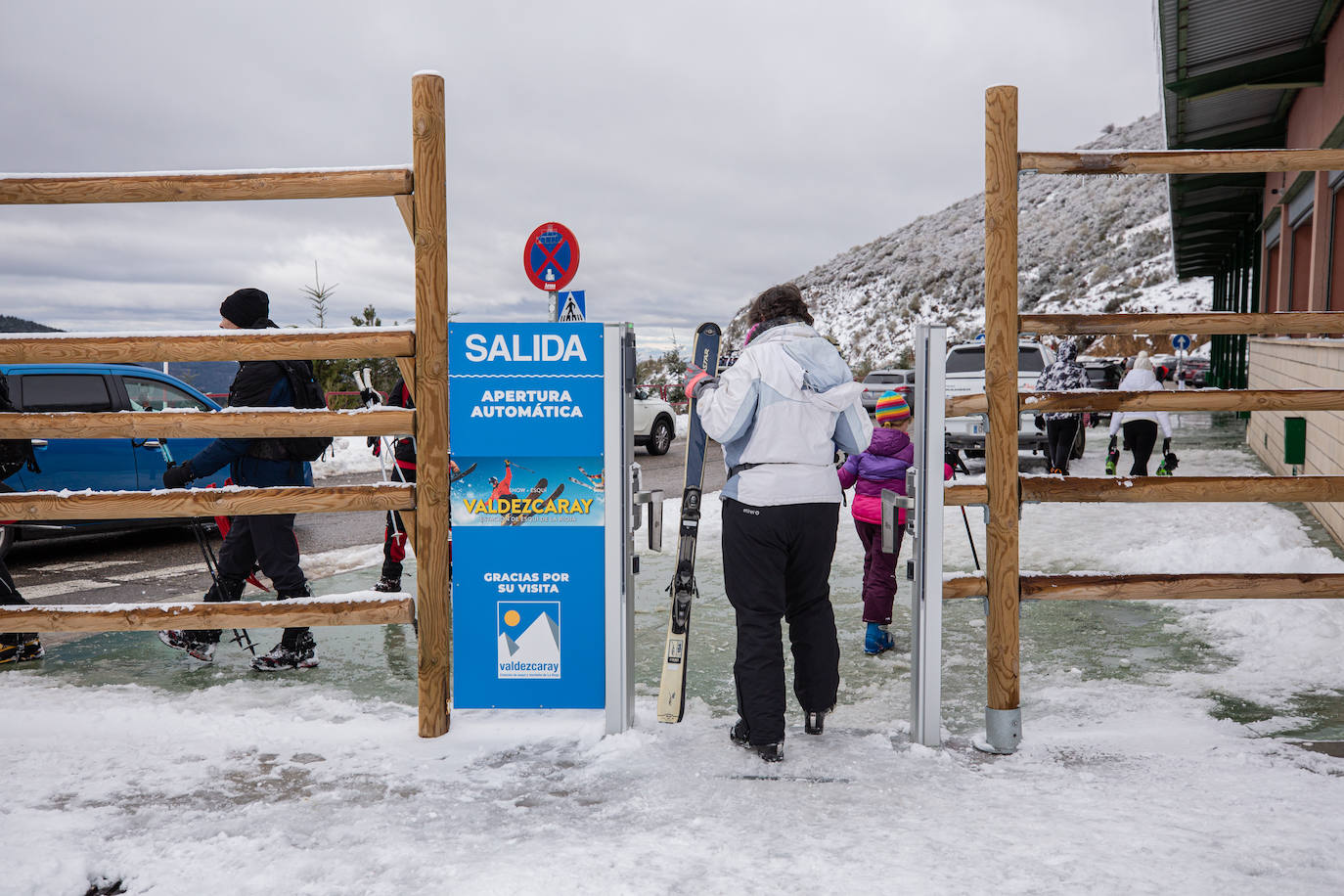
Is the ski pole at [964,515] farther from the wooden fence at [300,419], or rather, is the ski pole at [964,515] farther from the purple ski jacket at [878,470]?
the wooden fence at [300,419]

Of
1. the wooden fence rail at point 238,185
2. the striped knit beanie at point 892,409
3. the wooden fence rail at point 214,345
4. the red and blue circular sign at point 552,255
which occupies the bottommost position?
the striped knit beanie at point 892,409

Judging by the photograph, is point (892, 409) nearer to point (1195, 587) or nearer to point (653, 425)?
point (1195, 587)

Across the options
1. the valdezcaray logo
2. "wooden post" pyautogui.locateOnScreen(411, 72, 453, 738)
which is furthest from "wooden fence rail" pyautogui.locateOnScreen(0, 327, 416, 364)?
the valdezcaray logo

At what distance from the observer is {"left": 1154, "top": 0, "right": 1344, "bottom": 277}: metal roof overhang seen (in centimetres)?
1042

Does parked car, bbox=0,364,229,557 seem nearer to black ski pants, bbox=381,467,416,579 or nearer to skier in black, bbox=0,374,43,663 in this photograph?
black ski pants, bbox=381,467,416,579

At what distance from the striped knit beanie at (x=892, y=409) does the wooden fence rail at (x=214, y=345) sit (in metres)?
2.68

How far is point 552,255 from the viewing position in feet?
43.6

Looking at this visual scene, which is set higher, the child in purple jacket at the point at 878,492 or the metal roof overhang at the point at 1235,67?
the metal roof overhang at the point at 1235,67

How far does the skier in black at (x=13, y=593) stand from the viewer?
5.32 metres

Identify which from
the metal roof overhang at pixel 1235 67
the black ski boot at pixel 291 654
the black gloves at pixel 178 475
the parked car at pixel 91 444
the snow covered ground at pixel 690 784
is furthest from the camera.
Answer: the metal roof overhang at pixel 1235 67

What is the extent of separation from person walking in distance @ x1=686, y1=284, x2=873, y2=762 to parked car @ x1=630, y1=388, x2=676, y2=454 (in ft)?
47.6

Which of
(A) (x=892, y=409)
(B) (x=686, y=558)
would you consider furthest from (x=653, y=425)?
(B) (x=686, y=558)

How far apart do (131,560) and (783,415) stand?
7597 millimetres

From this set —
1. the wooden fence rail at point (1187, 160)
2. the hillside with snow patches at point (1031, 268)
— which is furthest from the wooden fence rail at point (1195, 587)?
the hillside with snow patches at point (1031, 268)
